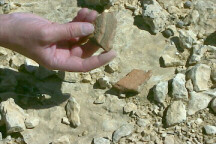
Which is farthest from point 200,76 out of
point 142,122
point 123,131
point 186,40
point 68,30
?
point 68,30

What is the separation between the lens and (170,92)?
92.4 inches

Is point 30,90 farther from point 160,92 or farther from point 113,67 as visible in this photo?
point 160,92

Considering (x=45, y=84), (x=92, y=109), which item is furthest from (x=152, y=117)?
(x=45, y=84)

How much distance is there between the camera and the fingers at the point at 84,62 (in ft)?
7.30

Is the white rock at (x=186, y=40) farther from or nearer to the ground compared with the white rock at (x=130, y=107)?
farther from the ground

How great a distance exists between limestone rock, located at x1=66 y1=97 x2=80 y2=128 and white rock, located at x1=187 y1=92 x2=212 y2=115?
2.06ft

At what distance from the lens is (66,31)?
2.19 m

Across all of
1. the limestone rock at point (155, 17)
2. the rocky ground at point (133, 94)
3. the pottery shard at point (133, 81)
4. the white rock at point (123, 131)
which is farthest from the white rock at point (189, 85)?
the limestone rock at point (155, 17)

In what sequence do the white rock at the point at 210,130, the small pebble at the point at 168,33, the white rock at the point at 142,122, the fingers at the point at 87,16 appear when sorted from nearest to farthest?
1. the white rock at the point at 210,130
2. the white rock at the point at 142,122
3. the fingers at the point at 87,16
4. the small pebble at the point at 168,33

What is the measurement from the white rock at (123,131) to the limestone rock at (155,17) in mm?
792

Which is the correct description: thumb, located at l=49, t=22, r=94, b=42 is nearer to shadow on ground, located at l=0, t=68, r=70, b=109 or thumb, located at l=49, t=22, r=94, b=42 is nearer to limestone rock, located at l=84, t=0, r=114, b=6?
→ shadow on ground, located at l=0, t=68, r=70, b=109

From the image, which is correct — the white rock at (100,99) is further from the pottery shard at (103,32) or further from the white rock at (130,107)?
the pottery shard at (103,32)

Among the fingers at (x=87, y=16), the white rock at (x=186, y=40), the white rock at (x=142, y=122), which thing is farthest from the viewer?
the white rock at (x=186, y=40)

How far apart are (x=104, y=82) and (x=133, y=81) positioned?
0.18 m
